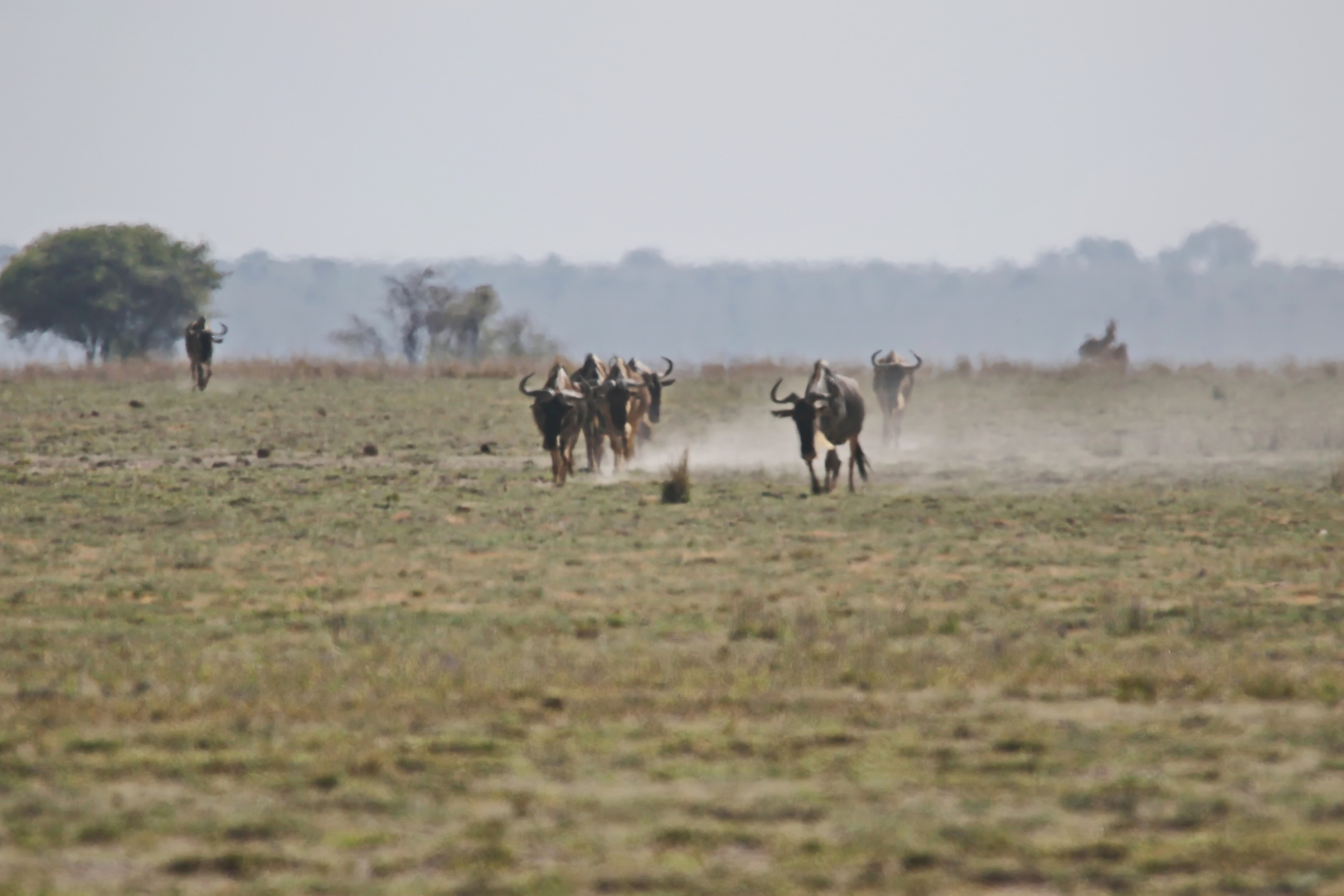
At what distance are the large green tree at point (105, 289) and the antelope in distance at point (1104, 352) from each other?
47.7 metres

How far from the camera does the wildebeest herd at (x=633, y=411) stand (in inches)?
952

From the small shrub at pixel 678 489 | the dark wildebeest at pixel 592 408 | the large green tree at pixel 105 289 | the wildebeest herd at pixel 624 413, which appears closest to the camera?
the small shrub at pixel 678 489

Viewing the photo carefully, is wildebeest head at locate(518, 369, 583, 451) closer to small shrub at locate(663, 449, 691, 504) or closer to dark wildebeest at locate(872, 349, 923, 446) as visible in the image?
small shrub at locate(663, 449, 691, 504)

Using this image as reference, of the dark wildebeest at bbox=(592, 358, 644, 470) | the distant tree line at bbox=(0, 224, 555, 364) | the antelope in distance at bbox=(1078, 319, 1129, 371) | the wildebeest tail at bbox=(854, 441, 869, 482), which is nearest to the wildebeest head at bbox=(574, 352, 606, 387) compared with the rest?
the dark wildebeest at bbox=(592, 358, 644, 470)

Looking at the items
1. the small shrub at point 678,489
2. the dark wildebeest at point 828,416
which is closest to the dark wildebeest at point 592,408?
the dark wildebeest at point 828,416

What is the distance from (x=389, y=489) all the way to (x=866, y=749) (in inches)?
656

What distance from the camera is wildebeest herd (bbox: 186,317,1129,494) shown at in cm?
2417

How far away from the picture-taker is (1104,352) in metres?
54.7

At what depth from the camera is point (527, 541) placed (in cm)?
1858

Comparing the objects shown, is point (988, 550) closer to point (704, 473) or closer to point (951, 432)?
point (704, 473)

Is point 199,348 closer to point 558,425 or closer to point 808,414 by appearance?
point 558,425

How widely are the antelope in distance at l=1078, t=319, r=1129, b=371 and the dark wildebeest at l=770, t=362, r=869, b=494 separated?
27014mm

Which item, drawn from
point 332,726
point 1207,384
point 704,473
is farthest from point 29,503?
point 1207,384

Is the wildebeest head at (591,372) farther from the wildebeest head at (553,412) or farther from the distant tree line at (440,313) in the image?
the distant tree line at (440,313)
